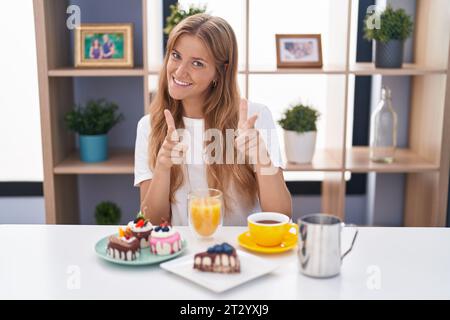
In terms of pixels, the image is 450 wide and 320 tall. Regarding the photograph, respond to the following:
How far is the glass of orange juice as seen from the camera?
1.52 meters

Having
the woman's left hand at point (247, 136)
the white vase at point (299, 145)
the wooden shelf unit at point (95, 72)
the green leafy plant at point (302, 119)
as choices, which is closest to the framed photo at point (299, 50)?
the green leafy plant at point (302, 119)

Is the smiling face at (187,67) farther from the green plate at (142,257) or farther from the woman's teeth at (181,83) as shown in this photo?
the green plate at (142,257)

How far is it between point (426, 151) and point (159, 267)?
1961mm

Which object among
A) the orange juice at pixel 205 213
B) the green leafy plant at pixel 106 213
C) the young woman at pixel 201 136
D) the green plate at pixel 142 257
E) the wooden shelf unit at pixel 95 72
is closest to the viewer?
the green plate at pixel 142 257

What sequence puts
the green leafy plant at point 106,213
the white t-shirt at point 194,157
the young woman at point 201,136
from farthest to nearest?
the green leafy plant at point 106,213
the white t-shirt at point 194,157
the young woman at point 201,136

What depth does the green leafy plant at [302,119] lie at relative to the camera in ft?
9.12

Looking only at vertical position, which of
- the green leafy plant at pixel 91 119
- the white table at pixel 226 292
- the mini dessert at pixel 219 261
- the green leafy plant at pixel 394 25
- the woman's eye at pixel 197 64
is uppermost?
the green leafy plant at pixel 394 25

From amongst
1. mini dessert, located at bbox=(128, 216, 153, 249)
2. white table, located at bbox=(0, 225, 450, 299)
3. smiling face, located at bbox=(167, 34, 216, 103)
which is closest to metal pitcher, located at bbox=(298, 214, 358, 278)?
white table, located at bbox=(0, 225, 450, 299)

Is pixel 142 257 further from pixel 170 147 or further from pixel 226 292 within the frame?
pixel 170 147

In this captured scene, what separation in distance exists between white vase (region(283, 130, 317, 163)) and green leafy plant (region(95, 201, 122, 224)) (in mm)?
953

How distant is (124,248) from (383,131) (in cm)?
185

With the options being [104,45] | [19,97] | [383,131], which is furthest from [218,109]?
[19,97]

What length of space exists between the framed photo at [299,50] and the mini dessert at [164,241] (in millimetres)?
1566
